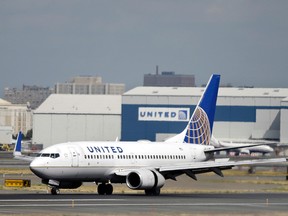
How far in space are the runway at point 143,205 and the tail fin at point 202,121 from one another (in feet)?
29.2

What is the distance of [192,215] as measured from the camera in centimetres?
4847

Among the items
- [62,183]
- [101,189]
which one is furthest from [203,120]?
[62,183]

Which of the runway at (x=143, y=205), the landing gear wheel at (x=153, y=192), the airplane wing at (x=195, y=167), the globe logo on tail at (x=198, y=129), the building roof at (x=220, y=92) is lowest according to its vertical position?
the landing gear wheel at (x=153, y=192)

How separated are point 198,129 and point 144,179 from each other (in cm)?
1000

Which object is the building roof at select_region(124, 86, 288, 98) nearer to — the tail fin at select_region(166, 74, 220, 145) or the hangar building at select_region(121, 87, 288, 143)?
the hangar building at select_region(121, 87, 288, 143)

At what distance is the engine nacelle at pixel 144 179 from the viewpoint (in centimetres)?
6481

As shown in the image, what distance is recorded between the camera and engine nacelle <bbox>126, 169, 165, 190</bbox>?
64812mm

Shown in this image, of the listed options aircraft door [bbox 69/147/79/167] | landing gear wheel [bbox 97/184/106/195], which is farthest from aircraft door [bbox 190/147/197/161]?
aircraft door [bbox 69/147/79/167]

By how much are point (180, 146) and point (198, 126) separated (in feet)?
8.66

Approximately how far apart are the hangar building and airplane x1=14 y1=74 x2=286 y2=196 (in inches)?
4398

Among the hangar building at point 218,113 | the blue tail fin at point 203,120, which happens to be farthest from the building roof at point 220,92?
the blue tail fin at point 203,120

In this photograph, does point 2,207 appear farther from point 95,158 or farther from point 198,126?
point 198,126

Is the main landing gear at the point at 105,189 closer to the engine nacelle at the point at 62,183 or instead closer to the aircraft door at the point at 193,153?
the engine nacelle at the point at 62,183

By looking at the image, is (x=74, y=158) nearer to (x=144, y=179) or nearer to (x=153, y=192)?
(x=144, y=179)
